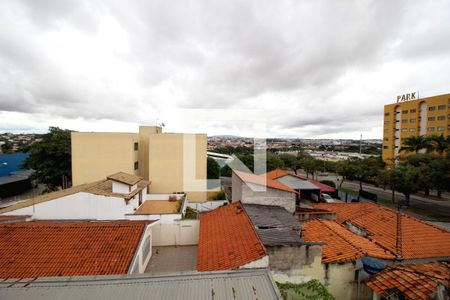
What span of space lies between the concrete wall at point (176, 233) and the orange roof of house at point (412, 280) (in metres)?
9.22

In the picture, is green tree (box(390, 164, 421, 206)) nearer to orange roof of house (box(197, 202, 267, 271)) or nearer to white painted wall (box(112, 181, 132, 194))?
orange roof of house (box(197, 202, 267, 271))

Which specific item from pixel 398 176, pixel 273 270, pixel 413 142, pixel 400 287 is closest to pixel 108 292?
pixel 273 270

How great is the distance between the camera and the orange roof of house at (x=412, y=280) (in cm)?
629

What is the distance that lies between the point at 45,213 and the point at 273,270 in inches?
500

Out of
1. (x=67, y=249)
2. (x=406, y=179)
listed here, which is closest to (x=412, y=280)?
(x=67, y=249)

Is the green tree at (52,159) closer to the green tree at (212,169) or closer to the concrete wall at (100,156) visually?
the concrete wall at (100,156)

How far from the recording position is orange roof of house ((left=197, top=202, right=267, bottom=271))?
7727mm

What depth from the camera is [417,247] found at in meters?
10.7

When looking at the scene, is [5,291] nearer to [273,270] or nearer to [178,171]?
[273,270]

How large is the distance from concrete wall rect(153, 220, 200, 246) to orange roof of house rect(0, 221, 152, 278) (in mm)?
3063

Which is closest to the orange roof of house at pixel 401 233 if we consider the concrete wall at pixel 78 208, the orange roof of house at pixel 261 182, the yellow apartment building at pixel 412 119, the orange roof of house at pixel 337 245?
the orange roof of house at pixel 337 245

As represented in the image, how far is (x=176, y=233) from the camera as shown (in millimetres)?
13484

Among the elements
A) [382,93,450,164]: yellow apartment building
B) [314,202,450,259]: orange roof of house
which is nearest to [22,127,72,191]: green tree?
[314,202,450,259]: orange roof of house

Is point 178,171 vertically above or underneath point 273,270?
above
